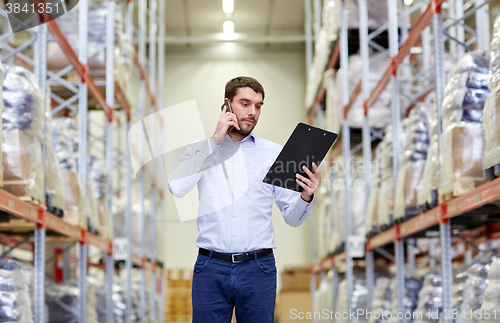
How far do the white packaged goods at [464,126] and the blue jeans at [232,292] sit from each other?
2.25 meters

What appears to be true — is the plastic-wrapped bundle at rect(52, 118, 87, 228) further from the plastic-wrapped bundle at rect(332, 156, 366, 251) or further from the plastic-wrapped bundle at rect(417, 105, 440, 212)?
the plastic-wrapped bundle at rect(332, 156, 366, 251)

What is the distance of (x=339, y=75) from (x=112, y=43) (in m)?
3.41

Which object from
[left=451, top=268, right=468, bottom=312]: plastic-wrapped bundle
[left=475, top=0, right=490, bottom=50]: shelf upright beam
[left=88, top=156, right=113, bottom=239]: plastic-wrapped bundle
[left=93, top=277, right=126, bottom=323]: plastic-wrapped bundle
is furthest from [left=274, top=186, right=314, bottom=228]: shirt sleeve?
[left=93, top=277, right=126, bottom=323]: plastic-wrapped bundle

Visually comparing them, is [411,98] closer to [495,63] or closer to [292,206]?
[495,63]

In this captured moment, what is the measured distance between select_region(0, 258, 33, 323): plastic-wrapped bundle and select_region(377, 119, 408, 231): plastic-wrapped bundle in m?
3.83

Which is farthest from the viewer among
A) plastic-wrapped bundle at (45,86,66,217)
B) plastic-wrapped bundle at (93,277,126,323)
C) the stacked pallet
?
the stacked pallet

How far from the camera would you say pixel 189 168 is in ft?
9.12

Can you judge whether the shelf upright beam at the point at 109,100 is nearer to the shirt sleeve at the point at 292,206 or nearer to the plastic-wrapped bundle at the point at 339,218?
the plastic-wrapped bundle at the point at 339,218

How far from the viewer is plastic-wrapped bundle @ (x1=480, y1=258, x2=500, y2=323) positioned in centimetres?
385

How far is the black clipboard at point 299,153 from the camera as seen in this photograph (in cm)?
261

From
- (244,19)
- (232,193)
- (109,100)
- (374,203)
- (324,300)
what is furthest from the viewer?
(244,19)

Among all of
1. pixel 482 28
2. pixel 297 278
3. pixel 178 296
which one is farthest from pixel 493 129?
pixel 178 296

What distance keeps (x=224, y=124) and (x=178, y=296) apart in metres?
14.5

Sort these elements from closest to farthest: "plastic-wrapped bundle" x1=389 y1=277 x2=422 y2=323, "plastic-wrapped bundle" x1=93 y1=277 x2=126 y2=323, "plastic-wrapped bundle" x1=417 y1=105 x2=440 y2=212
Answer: "plastic-wrapped bundle" x1=417 y1=105 x2=440 y2=212
"plastic-wrapped bundle" x1=389 y1=277 x2=422 y2=323
"plastic-wrapped bundle" x1=93 y1=277 x2=126 y2=323
